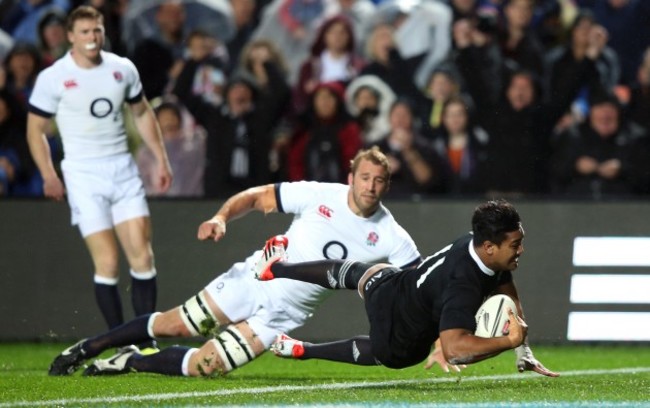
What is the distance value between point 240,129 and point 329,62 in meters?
1.12

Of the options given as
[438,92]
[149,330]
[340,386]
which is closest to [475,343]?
[340,386]

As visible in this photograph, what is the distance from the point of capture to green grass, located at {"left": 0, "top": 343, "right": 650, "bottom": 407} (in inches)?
279

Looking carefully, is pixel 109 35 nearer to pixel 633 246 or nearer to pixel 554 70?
pixel 554 70

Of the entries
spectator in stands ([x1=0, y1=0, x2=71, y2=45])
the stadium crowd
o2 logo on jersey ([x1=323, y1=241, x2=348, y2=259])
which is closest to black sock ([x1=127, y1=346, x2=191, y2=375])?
o2 logo on jersey ([x1=323, y1=241, x2=348, y2=259])

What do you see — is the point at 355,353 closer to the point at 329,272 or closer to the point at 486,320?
the point at 329,272

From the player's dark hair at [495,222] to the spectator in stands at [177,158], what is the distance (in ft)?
17.6

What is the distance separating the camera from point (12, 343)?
36.0 ft

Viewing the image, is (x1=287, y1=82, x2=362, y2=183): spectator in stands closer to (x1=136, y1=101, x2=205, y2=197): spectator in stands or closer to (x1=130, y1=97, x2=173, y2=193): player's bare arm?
(x1=136, y1=101, x2=205, y2=197): spectator in stands

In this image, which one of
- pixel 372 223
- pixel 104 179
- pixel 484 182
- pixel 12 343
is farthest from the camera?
pixel 484 182

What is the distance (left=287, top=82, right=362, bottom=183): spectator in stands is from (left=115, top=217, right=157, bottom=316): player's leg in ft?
8.29

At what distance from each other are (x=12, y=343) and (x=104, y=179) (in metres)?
2.21

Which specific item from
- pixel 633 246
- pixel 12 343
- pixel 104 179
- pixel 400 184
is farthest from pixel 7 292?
pixel 633 246

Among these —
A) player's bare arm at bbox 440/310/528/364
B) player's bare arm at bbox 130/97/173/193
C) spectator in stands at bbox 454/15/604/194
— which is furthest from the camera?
spectator in stands at bbox 454/15/604/194

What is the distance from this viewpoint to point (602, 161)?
1183 cm
